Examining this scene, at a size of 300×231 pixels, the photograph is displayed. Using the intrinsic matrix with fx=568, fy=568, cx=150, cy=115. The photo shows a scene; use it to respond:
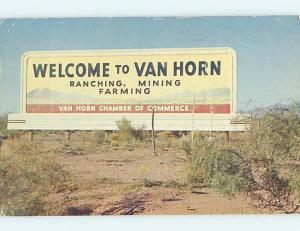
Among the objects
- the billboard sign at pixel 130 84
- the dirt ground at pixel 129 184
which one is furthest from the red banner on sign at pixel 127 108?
the dirt ground at pixel 129 184

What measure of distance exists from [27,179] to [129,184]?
1.27 ft

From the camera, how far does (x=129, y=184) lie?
2.14 meters

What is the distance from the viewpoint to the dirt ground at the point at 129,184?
212cm

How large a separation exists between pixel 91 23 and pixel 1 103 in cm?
46

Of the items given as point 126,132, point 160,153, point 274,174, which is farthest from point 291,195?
point 126,132

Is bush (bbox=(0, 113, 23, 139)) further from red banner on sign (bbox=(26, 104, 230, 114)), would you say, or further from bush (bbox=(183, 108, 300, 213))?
bush (bbox=(183, 108, 300, 213))

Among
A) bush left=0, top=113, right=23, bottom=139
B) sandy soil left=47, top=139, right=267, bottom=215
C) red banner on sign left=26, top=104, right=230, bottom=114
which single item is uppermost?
red banner on sign left=26, top=104, right=230, bottom=114

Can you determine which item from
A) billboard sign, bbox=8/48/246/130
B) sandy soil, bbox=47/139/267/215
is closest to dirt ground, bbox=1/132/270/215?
sandy soil, bbox=47/139/267/215

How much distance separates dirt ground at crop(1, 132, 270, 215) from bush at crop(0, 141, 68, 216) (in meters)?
0.03

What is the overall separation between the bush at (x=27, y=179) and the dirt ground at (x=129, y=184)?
0.11 feet

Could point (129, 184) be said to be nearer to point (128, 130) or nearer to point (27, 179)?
point (128, 130)

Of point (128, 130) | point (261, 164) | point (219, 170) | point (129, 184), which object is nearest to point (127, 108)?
point (128, 130)

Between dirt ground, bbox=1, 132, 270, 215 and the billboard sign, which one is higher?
the billboard sign

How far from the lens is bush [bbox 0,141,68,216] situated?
6.98 ft
